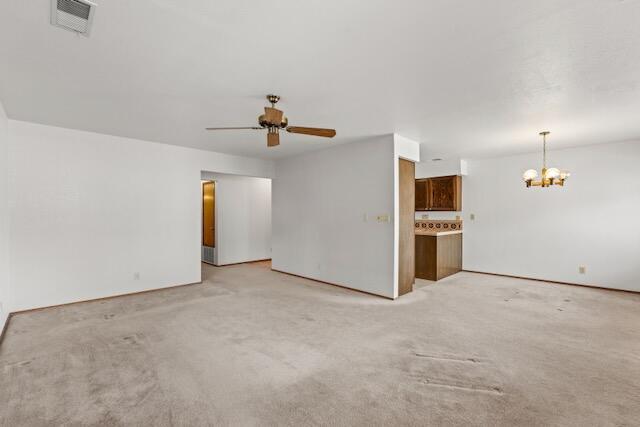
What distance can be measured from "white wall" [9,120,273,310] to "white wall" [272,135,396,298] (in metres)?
1.78

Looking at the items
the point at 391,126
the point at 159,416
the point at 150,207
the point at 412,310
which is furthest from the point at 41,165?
the point at 412,310

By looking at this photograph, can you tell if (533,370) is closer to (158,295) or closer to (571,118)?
(571,118)

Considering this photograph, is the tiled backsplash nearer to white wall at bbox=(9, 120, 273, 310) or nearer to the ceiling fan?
the ceiling fan

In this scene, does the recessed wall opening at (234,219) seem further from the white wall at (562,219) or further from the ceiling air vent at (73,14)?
the ceiling air vent at (73,14)

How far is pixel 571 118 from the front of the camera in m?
3.86

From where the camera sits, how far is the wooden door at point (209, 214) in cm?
776

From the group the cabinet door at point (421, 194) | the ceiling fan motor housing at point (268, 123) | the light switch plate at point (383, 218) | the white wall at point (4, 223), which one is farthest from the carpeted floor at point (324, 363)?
the cabinet door at point (421, 194)

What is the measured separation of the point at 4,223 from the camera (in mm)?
3641

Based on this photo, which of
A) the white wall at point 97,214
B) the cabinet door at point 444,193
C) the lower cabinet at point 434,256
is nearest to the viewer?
the white wall at point 97,214

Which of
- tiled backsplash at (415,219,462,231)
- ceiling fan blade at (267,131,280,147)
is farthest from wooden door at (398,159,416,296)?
ceiling fan blade at (267,131,280,147)

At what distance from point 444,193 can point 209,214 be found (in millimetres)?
5859

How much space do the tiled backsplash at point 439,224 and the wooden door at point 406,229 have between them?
7.00ft

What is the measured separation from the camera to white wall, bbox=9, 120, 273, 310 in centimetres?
410

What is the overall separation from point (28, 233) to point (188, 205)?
2184 mm
